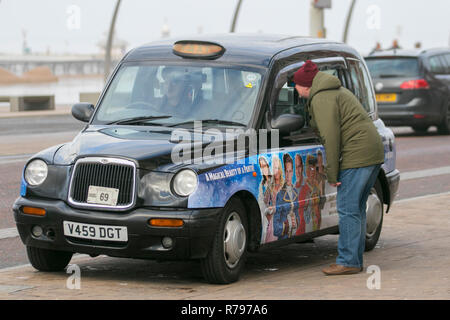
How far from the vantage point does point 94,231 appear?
24.4 ft

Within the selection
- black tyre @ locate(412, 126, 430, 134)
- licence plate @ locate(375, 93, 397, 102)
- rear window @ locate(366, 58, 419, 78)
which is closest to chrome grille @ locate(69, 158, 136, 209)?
rear window @ locate(366, 58, 419, 78)

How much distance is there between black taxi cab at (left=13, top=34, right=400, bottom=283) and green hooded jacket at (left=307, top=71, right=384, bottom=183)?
12.2 inches

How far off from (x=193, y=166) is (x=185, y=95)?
1.19m

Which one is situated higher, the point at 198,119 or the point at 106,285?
the point at 198,119

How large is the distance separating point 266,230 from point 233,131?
0.77m

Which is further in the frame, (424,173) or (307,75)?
(424,173)

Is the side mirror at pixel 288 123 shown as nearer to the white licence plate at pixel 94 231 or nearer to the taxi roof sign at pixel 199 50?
the taxi roof sign at pixel 199 50

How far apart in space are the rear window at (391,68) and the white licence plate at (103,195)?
16.4 m

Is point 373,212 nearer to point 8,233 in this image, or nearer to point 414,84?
point 8,233

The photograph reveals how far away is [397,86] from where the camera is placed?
2331 centimetres

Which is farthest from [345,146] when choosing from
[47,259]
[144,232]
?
[47,259]

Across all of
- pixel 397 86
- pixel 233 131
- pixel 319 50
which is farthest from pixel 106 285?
pixel 397 86

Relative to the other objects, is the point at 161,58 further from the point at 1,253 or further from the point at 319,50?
the point at 1,253

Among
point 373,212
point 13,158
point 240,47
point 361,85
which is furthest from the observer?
point 13,158
